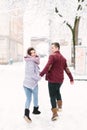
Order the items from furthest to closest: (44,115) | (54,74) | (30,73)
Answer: (44,115)
(54,74)
(30,73)

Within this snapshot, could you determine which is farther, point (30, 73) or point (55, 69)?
point (55, 69)

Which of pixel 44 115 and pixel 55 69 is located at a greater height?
pixel 55 69

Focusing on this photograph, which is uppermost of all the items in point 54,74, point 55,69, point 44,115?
point 55,69

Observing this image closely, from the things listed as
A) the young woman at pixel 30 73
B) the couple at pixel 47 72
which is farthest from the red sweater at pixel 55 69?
the young woman at pixel 30 73

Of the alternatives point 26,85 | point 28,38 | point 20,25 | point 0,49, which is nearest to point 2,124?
point 26,85

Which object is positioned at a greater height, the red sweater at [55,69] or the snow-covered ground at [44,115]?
the red sweater at [55,69]

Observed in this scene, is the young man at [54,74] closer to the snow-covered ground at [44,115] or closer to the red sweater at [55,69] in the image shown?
the red sweater at [55,69]

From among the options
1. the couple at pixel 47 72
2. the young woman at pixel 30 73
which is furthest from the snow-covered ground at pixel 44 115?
the young woman at pixel 30 73

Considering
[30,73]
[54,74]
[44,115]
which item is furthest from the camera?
[44,115]

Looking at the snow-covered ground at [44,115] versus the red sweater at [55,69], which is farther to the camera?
Result: the red sweater at [55,69]

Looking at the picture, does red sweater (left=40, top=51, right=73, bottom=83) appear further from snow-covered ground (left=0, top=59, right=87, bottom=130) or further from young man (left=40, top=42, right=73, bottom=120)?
snow-covered ground (left=0, top=59, right=87, bottom=130)

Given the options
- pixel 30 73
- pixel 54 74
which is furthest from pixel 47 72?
pixel 30 73

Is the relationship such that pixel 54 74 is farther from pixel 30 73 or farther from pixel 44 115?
pixel 44 115

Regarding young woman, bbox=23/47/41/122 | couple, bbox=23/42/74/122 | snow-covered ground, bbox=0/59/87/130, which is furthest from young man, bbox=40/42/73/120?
snow-covered ground, bbox=0/59/87/130
